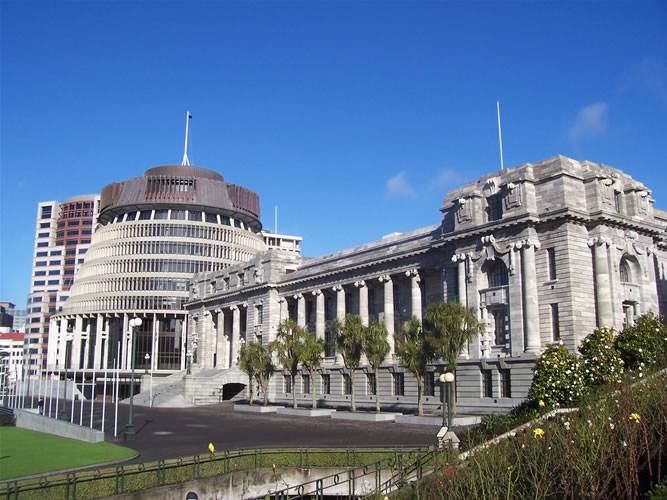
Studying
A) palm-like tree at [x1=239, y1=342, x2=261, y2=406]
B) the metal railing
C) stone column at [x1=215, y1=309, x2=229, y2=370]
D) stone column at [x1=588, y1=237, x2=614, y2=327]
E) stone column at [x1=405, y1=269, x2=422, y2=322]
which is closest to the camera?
the metal railing

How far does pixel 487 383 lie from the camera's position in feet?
168

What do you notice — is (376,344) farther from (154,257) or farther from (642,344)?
(154,257)

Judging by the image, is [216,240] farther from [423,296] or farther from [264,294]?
[423,296]

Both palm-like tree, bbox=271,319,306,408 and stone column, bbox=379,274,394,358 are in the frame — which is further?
stone column, bbox=379,274,394,358

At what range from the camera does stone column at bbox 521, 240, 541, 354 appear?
48500mm

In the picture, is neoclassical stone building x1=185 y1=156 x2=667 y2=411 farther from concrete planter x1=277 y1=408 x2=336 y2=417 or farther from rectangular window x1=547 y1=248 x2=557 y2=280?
concrete planter x1=277 y1=408 x2=336 y2=417

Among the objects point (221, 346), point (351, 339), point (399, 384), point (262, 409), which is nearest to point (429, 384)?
point (399, 384)

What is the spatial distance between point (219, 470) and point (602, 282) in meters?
35.6

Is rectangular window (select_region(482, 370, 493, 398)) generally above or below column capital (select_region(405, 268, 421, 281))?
below

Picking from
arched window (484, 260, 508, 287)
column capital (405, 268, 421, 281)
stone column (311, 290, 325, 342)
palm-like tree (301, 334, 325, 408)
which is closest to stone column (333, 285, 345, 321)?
stone column (311, 290, 325, 342)

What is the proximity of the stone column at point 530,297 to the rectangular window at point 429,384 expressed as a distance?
37.0ft

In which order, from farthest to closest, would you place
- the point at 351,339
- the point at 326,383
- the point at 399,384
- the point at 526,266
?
the point at 326,383
the point at 399,384
the point at 351,339
the point at 526,266

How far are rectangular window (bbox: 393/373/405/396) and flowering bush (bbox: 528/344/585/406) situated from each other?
23960 mm

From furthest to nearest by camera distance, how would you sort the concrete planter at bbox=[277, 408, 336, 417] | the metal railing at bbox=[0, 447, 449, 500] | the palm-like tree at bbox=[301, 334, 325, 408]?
the palm-like tree at bbox=[301, 334, 325, 408], the concrete planter at bbox=[277, 408, 336, 417], the metal railing at bbox=[0, 447, 449, 500]
